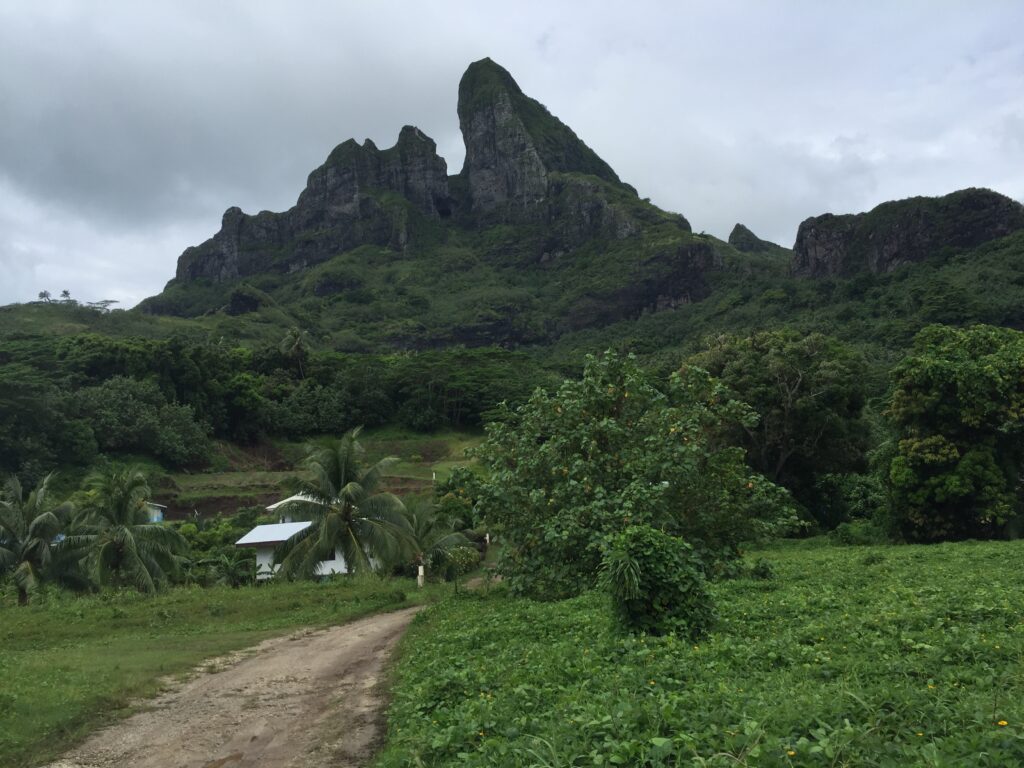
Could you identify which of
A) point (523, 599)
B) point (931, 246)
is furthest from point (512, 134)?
point (523, 599)

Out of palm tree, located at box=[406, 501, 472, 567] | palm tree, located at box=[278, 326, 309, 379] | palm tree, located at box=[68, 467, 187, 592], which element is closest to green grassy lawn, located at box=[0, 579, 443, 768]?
palm tree, located at box=[68, 467, 187, 592]

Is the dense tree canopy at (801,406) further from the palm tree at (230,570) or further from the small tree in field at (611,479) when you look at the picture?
the palm tree at (230,570)

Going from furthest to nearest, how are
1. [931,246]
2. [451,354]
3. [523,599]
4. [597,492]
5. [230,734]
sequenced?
[931,246]
[451,354]
[523,599]
[597,492]
[230,734]

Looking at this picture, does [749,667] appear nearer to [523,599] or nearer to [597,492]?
[597,492]

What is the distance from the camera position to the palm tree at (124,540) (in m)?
26.3

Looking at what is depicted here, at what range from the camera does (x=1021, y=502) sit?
28812mm

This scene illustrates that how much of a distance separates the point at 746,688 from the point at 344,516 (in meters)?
22.9

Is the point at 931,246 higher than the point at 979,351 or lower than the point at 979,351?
higher

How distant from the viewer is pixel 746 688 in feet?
21.1

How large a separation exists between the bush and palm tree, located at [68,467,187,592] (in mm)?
20909

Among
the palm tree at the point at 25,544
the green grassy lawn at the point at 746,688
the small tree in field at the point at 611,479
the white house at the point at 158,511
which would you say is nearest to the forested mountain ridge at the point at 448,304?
the white house at the point at 158,511

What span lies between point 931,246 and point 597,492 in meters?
112

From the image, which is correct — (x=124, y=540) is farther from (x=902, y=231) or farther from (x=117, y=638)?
(x=902, y=231)

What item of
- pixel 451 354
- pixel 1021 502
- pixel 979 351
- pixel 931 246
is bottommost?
pixel 1021 502
